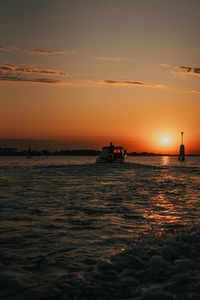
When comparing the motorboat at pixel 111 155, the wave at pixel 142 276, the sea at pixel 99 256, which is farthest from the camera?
the motorboat at pixel 111 155

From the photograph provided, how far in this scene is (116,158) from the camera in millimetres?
95688

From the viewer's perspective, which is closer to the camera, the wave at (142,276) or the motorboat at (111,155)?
the wave at (142,276)

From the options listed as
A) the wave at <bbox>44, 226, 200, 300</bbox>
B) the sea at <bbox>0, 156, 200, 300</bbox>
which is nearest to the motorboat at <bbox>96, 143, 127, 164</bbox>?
the sea at <bbox>0, 156, 200, 300</bbox>

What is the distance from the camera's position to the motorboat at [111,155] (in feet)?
308

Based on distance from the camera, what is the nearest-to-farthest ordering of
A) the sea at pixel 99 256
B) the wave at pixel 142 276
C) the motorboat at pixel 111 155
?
the wave at pixel 142 276 → the sea at pixel 99 256 → the motorboat at pixel 111 155

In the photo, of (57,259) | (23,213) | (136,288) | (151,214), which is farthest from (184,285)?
(23,213)

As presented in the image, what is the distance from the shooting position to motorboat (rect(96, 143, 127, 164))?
308 feet

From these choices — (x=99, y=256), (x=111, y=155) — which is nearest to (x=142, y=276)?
(x=99, y=256)

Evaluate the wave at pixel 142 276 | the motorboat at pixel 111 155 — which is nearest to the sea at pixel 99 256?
the wave at pixel 142 276

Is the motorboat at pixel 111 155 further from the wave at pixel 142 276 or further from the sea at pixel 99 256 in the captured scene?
the wave at pixel 142 276

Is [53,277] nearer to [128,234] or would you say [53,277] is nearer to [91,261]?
[91,261]

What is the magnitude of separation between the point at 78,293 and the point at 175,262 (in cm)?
244

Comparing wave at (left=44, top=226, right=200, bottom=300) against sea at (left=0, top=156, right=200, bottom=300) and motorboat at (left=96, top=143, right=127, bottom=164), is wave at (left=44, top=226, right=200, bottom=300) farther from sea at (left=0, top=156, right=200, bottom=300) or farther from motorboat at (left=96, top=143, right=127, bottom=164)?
motorboat at (left=96, top=143, right=127, bottom=164)

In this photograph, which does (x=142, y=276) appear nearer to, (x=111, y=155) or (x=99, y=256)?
(x=99, y=256)
